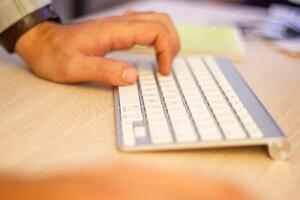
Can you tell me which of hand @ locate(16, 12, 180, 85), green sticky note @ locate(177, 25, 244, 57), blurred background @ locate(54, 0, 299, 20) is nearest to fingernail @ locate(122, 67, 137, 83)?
hand @ locate(16, 12, 180, 85)

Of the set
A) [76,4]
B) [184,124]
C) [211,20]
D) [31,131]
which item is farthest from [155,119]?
[76,4]

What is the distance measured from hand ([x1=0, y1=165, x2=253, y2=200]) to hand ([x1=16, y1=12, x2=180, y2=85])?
0.35 metres

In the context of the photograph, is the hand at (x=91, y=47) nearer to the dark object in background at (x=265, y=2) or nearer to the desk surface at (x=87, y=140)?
the desk surface at (x=87, y=140)

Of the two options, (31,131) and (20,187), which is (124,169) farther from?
(31,131)

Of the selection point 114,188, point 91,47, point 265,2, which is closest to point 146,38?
point 91,47

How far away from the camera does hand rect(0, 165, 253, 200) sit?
12.9 inches

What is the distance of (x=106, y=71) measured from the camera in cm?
69

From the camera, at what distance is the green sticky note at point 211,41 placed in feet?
3.12

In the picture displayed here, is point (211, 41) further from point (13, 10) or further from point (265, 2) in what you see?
point (265, 2)

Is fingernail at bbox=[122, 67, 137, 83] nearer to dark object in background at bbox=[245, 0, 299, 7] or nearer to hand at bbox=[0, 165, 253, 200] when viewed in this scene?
hand at bbox=[0, 165, 253, 200]

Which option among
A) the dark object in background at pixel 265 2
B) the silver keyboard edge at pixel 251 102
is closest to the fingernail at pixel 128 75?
the silver keyboard edge at pixel 251 102

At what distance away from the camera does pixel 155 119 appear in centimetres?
56

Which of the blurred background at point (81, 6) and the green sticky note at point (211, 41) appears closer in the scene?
the green sticky note at point (211, 41)

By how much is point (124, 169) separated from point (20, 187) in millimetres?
83
